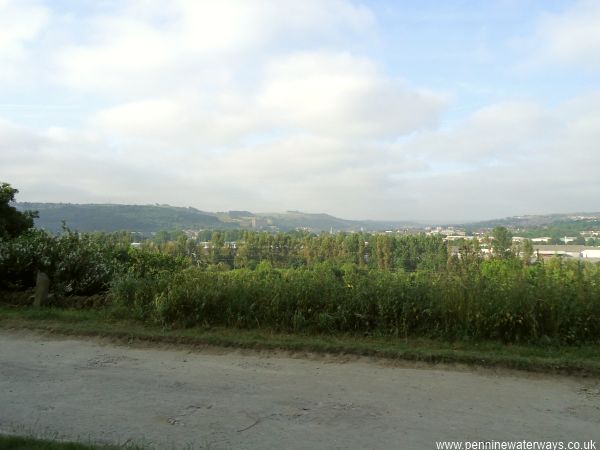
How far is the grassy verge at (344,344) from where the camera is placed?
5938mm

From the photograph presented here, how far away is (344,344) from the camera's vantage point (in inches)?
262

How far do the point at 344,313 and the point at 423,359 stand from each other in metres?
1.65

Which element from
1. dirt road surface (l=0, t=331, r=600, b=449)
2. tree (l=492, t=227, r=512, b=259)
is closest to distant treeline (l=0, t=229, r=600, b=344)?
tree (l=492, t=227, r=512, b=259)

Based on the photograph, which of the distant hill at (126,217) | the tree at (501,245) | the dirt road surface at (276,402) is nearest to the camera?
the dirt road surface at (276,402)

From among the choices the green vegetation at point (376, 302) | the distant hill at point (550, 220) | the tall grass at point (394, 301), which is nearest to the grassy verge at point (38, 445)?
the green vegetation at point (376, 302)

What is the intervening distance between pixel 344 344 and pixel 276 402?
6.44ft

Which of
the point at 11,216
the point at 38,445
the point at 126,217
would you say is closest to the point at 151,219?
the point at 126,217

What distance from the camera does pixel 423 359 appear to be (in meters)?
6.15

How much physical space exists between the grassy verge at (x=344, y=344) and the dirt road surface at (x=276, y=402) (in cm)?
24

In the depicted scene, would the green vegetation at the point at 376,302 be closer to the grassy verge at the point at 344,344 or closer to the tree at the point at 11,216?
the grassy verge at the point at 344,344

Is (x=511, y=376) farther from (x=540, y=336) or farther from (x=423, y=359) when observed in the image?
(x=540, y=336)

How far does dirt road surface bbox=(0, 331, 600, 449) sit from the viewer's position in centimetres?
420

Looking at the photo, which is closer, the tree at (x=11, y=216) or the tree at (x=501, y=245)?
the tree at (x=501, y=245)

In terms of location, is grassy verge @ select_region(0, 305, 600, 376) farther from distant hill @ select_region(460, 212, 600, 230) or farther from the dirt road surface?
distant hill @ select_region(460, 212, 600, 230)
